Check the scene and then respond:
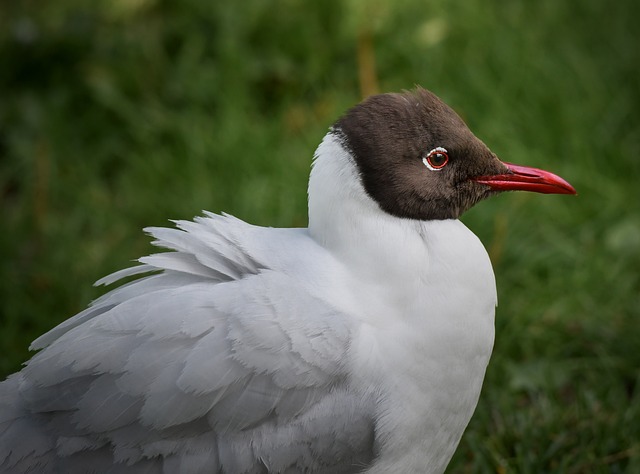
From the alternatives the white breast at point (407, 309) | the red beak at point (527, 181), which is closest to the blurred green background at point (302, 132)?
the white breast at point (407, 309)

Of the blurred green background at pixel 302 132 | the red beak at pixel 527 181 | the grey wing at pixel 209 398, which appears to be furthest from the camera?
the blurred green background at pixel 302 132

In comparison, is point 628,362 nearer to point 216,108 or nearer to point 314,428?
point 314,428

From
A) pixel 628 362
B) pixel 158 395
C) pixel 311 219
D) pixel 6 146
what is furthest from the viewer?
pixel 6 146

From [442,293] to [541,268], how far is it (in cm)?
187

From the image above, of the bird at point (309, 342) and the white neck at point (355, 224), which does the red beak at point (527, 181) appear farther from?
the white neck at point (355, 224)

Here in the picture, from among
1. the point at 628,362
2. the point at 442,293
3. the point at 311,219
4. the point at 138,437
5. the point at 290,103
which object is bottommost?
the point at 628,362

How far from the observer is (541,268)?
4.54m

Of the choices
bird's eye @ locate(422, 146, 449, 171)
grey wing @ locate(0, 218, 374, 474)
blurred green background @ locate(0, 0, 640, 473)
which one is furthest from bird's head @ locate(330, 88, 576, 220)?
blurred green background @ locate(0, 0, 640, 473)

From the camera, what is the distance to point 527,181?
3.07m

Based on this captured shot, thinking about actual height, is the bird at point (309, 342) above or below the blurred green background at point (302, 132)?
below

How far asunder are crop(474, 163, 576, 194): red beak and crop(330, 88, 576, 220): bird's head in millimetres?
28

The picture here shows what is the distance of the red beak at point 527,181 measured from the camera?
303cm

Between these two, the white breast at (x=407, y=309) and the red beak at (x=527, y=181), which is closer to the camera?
the white breast at (x=407, y=309)

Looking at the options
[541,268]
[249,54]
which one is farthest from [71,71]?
[541,268]
